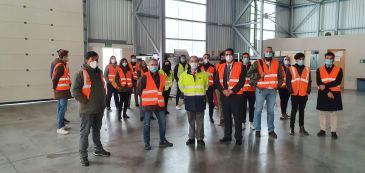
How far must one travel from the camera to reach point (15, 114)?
780cm

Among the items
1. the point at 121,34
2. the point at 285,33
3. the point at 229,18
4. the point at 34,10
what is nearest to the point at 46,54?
the point at 34,10

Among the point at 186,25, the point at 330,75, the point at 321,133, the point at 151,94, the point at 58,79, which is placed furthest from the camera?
the point at 186,25

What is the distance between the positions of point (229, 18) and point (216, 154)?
15432 mm

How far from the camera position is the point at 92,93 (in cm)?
391

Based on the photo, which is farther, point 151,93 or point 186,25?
point 186,25

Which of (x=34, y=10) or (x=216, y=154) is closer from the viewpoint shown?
(x=216, y=154)

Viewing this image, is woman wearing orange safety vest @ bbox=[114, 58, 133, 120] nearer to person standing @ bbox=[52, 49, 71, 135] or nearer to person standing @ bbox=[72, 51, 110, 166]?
person standing @ bbox=[52, 49, 71, 135]

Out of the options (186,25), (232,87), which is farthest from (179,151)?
(186,25)

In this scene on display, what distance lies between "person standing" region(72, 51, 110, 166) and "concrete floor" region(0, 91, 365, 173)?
0.42 m

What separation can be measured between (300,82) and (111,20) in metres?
9.43

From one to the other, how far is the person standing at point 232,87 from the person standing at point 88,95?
2002 millimetres

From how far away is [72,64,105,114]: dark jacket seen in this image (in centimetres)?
381

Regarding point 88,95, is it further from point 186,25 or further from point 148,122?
point 186,25

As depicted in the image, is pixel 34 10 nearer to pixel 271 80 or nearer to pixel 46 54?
pixel 46 54
